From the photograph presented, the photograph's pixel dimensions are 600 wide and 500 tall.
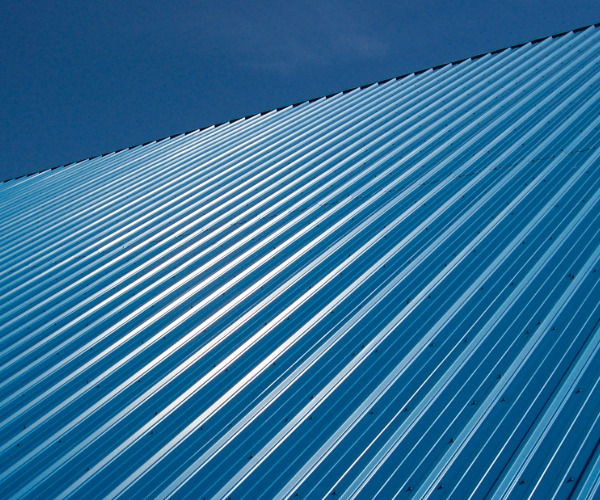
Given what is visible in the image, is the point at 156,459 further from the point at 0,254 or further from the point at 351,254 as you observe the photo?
the point at 0,254

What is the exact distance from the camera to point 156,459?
10.9ft

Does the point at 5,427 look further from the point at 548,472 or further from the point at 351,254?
the point at 548,472

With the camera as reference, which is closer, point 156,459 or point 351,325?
point 156,459

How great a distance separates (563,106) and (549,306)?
4.58 meters

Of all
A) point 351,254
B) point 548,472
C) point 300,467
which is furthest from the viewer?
point 351,254

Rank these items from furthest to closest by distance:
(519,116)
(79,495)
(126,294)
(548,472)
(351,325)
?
1. (519,116)
2. (126,294)
3. (351,325)
4. (79,495)
5. (548,472)

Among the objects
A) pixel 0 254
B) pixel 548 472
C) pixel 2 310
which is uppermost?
pixel 0 254

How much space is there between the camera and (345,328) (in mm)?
3961

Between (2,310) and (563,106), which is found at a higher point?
(2,310)

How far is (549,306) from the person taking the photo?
11.1 ft

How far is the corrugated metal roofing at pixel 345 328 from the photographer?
2775mm

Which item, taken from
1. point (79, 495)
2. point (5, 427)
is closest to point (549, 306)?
point (79, 495)

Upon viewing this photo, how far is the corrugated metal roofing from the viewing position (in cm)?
278

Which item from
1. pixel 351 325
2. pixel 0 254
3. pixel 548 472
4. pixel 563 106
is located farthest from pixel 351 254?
pixel 0 254
